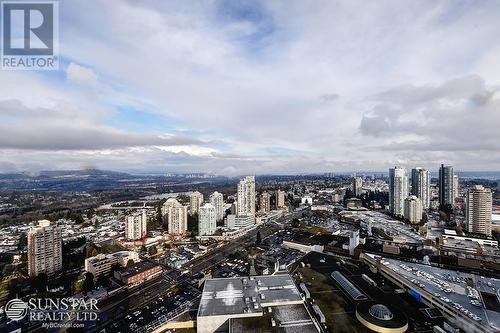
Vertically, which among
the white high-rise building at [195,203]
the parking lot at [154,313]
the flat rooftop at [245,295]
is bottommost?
the parking lot at [154,313]

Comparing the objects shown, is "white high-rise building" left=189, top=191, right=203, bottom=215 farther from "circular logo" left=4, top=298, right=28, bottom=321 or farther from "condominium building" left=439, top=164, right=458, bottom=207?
"condominium building" left=439, top=164, right=458, bottom=207

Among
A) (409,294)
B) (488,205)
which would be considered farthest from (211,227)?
(488,205)

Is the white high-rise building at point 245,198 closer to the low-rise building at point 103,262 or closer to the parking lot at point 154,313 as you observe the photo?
the low-rise building at point 103,262

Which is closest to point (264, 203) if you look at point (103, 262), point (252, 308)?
point (103, 262)

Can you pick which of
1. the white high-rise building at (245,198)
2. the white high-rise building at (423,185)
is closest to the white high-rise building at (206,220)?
the white high-rise building at (245,198)

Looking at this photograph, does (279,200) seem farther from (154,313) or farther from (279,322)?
(279,322)

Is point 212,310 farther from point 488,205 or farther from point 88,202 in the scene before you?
point 88,202

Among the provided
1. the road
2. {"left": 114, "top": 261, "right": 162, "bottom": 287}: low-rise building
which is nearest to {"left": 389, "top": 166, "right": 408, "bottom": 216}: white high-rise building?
the road
